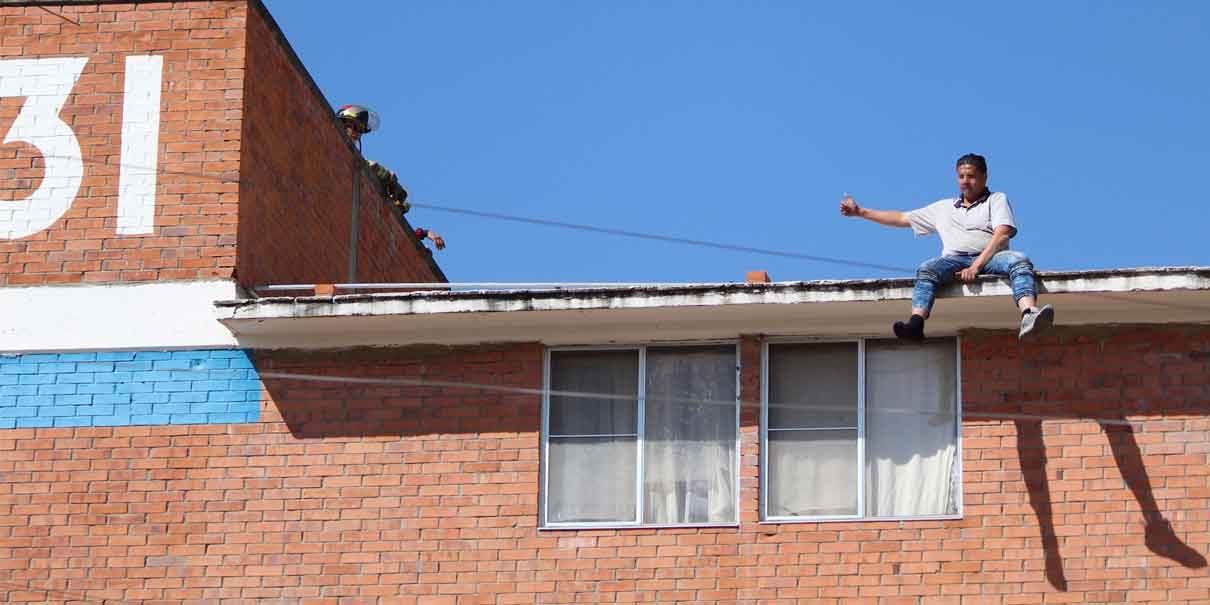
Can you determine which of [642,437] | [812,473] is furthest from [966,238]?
[642,437]

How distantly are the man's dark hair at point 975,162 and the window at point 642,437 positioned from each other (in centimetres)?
234

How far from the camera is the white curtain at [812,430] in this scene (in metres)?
16.7

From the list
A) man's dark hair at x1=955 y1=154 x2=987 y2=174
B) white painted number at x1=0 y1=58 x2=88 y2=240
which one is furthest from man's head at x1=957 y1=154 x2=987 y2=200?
white painted number at x1=0 y1=58 x2=88 y2=240

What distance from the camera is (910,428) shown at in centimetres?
1678

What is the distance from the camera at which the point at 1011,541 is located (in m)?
16.1

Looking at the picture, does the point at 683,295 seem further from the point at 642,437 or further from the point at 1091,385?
the point at 1091,385

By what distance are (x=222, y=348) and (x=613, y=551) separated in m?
3.69

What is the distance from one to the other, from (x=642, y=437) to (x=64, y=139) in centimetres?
563

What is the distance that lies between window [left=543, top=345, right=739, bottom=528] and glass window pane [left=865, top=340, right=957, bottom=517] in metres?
1.08

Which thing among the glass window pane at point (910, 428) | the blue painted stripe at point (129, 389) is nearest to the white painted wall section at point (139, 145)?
the blue painted stripe at point (129, 389)

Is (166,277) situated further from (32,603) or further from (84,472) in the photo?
(32,603)

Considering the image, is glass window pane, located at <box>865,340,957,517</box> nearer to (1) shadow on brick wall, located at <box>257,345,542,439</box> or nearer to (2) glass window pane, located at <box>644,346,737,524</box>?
(2) glass window pane, located at <box>644,346,737,524</box>

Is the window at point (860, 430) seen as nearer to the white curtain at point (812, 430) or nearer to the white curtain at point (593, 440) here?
the white curtain at point (812, 430)

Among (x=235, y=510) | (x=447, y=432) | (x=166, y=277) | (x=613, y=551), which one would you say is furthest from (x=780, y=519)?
(x=166, y=277)
